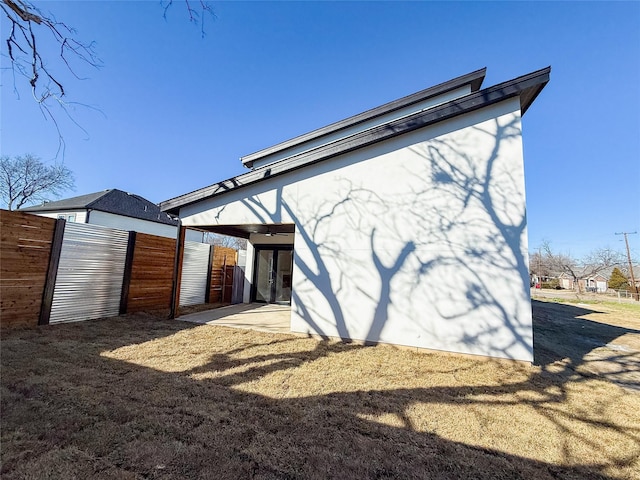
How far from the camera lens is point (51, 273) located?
575 cm

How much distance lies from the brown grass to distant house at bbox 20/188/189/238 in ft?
52.0

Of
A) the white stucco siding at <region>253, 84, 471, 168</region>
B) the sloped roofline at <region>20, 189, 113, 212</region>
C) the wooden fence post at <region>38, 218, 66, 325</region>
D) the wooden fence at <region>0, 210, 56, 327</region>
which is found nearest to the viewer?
the wooden fence at <region>0, 210, 56, 327</region>

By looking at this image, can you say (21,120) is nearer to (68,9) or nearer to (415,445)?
(68,9)

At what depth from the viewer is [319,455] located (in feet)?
7.37

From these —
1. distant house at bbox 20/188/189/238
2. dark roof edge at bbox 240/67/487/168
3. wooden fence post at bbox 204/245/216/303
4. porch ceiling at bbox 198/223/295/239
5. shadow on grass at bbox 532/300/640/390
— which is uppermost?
dark roof edge at bbox 240/67/487/168

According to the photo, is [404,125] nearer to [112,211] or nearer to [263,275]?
[263,275]

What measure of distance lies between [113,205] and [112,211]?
922 millimetres

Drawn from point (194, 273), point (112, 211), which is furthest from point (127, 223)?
point (194, 273)

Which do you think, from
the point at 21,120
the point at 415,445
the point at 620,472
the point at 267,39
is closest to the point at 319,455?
the point at 415,445

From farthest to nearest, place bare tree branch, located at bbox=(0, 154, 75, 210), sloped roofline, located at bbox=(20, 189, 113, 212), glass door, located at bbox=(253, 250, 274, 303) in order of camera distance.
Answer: bare tree branch, located at bbox=(0, 154, 75, 210)
sloped roofline, located at bbox=(20, 189, 113, 212)
glass door, located at bbox=(253, 250, 274, 303)

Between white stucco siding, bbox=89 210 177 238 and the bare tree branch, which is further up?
the bare tree branch

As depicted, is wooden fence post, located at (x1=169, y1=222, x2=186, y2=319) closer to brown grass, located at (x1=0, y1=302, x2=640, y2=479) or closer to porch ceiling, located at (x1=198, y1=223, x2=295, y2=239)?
porch ceiling, located at (x1=198, y1=223, x2=295, y2=239)

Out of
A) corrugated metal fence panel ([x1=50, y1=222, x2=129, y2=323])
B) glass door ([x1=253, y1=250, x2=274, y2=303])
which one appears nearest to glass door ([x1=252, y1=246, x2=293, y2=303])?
glass door ([x1=253, y1=250, x2=274, y2=303])

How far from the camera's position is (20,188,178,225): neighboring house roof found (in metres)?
17.9
